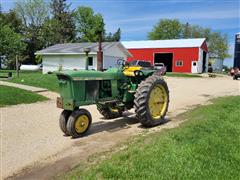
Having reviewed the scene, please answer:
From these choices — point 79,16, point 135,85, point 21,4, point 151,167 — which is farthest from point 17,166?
point 21,4

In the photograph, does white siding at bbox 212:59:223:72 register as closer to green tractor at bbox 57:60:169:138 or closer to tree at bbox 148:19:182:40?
tree at bbox 148:19:182:40

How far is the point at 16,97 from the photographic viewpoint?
1309cm

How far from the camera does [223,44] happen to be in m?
77.8

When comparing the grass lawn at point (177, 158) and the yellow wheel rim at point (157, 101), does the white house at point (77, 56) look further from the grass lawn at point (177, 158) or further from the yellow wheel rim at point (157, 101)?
the grass lawn at point (177, 158)

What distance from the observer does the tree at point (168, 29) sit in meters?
86.4

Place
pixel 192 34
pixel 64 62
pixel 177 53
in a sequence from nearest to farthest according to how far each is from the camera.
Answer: pixel 64 62, pixel 177 53, pixel 192 34

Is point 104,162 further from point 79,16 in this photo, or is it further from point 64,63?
point 79,16

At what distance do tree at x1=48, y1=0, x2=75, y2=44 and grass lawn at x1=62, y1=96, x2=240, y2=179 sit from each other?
54285mm

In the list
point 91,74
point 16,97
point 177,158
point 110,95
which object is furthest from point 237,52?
point 177,158

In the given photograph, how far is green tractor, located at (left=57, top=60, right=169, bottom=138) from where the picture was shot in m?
7.43

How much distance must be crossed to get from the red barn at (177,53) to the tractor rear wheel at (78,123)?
3855cm

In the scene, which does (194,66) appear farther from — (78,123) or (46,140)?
(46,140)

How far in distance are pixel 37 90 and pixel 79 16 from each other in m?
52.5

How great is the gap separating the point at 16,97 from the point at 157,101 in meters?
6.31
